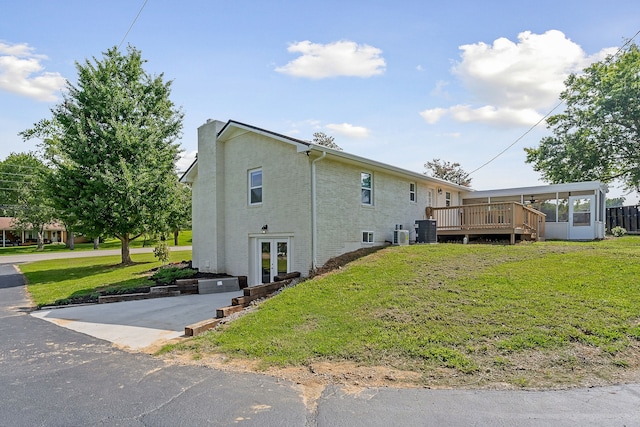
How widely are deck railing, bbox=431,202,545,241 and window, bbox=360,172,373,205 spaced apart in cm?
443

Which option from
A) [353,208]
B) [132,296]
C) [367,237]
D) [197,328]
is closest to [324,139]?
[367,237]

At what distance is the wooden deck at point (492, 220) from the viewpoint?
14.5m

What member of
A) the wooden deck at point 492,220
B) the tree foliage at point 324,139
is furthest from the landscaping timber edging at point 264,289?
the tree foliage at point 324,139

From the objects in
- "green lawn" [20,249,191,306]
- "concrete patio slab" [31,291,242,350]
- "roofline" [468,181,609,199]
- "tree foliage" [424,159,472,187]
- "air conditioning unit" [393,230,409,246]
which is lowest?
"green lawn" [20,249,191,306]

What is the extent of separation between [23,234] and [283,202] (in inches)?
2278

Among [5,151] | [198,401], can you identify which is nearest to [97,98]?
[198,401]

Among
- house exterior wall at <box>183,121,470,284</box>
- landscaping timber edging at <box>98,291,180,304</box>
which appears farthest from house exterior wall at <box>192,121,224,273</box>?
landscaping timber edging at <box>98,291,180,304</box>

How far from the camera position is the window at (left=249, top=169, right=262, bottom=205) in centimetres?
1348

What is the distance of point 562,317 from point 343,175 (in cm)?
783

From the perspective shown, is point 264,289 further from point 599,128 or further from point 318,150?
point 599,128

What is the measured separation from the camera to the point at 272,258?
13.0 metres

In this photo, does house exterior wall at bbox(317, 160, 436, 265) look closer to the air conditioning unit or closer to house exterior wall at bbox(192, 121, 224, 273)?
the air conditioning unit

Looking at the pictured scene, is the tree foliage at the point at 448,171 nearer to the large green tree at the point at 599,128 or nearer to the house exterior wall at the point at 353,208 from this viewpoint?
the large green tree at the point at 599,128

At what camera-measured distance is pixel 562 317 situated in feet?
21.3
